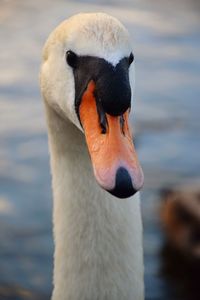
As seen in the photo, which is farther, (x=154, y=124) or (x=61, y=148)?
(x=154, y=124)

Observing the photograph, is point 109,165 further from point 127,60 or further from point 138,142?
point 138,142

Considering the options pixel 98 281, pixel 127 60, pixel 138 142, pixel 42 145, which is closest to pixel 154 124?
pixel 138 142

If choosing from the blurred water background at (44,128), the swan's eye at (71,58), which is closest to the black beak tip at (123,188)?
the swan's eye at (71,58)

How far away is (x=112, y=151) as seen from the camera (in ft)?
7.58

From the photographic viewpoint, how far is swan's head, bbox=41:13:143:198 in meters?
2.26

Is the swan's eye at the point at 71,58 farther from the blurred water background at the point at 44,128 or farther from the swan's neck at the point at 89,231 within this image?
the blurred water background at the point at 44,128

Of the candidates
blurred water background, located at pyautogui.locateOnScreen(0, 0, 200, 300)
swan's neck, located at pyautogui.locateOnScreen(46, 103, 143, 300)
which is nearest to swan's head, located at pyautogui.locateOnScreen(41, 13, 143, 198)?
swan's neck, located at pyautogui.locateOnScreen(46, 103, 143, 300)

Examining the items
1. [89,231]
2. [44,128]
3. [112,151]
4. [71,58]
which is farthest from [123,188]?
[44,128]

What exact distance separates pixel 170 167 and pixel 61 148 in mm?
2722

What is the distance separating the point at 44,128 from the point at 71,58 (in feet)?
10.9

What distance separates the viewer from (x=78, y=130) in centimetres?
268

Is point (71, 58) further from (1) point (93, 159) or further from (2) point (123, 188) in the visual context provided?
(2) point (123, 188)

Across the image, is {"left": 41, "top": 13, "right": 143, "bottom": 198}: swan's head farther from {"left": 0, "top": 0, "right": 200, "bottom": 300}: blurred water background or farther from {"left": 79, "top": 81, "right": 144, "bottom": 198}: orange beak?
{"left": 0, "top": 0, "right": 200, "bottom": 300}: blurred water background

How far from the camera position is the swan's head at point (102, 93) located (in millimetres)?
2260
